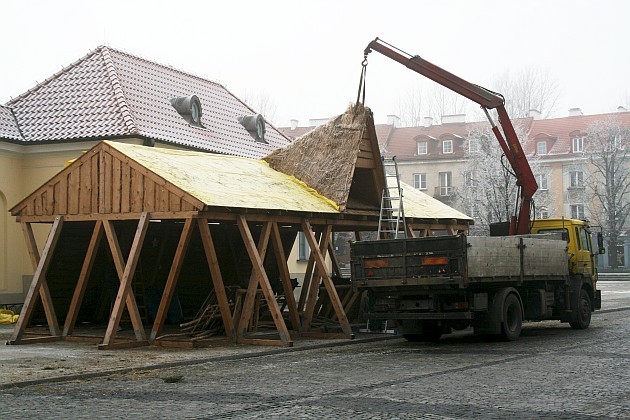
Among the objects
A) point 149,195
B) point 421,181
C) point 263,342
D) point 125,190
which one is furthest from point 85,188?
point 421,181

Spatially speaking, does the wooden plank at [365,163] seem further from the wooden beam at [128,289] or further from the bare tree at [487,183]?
the bare tree at [487,183]

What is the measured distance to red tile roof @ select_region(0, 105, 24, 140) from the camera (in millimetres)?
29672

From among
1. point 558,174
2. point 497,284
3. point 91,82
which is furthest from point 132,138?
point 558,174

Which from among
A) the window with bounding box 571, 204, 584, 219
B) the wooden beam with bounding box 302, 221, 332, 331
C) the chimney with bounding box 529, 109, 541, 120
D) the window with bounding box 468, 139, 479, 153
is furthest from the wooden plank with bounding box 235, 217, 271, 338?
the chimney with bounding box 529, 109, 541, 120

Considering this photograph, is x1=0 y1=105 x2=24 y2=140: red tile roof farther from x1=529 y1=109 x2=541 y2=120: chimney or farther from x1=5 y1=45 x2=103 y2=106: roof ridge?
x1=529 y1=109 x2=541 y2=120: chimney

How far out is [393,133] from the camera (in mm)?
89188

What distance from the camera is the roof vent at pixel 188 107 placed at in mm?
33531

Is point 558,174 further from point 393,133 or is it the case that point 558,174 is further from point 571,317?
point 571,317

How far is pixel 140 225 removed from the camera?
61.0 ft

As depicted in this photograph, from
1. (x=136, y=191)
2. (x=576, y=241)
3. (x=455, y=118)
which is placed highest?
(x=455, y=118)

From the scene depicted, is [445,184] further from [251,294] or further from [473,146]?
[251,294]

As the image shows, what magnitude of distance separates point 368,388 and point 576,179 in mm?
67576

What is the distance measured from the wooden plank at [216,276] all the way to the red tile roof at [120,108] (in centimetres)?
1071

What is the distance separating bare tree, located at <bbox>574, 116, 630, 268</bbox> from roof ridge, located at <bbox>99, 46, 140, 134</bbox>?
46863mm
